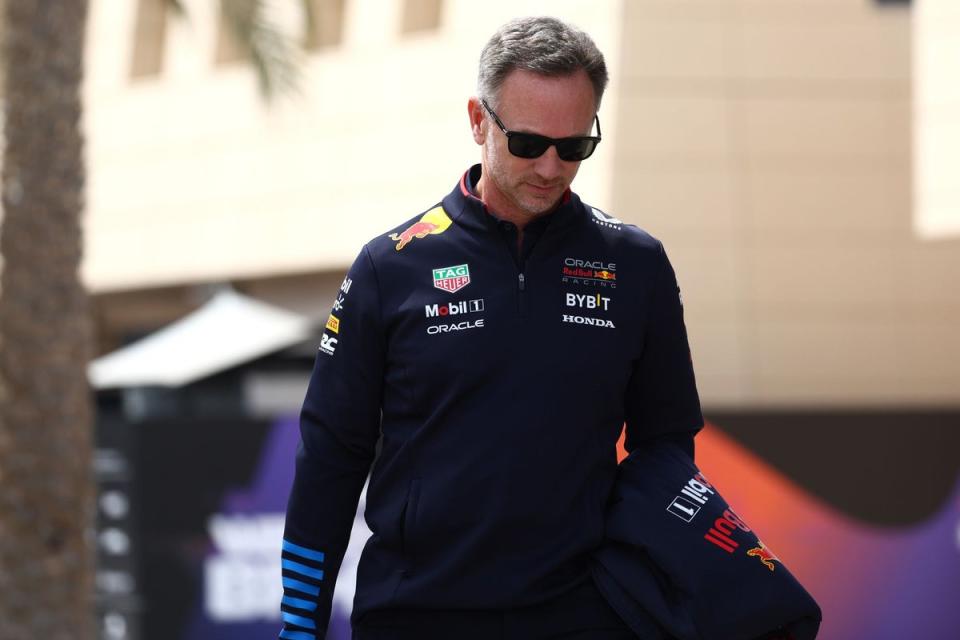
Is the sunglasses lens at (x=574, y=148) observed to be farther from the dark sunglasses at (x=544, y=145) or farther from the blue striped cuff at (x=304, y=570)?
the blue striped cuff at (x=304, y=570)

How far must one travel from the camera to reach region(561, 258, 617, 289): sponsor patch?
125 inches

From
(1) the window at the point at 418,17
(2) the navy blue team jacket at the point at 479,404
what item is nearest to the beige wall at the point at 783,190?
(1) the window at the point at 418,17

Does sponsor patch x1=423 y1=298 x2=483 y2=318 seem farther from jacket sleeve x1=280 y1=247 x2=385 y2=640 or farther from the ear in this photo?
the ear

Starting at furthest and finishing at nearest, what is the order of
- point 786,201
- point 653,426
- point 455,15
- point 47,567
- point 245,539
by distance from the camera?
point 455,15, point 786,201, point 245,539, point 47,567, point 653,426

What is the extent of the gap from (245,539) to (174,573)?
51 centimetres

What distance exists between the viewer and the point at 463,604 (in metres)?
3.06

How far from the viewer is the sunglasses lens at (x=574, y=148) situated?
10.1 feet

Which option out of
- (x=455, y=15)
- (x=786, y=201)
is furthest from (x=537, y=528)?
(x=455, y=15)

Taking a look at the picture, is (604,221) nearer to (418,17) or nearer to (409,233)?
(409,233)

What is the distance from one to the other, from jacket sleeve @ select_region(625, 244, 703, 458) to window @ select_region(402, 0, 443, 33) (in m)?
15.6

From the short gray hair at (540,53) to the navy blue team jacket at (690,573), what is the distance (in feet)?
2.50

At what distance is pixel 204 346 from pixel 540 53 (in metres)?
14.1

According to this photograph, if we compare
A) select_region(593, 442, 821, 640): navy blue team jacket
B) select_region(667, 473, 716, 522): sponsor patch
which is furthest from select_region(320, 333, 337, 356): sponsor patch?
select_region(667, 473, 716, 522): sponsor patch

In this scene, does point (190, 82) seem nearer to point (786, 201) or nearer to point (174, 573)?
point (786, 201)
